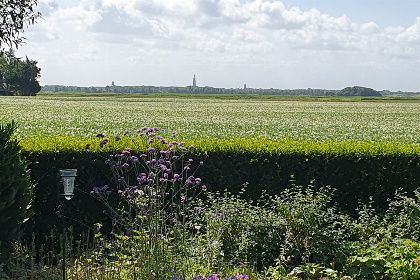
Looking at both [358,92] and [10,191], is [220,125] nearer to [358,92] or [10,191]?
[10,191]

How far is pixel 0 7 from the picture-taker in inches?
328

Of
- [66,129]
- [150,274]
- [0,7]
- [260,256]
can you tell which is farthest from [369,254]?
[66,129]

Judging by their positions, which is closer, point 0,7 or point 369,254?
point 369,254

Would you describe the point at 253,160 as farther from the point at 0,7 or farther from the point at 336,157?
the point at 0,7

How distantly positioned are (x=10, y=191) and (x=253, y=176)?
14.3ft

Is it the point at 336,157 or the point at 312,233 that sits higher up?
the point at 336,157

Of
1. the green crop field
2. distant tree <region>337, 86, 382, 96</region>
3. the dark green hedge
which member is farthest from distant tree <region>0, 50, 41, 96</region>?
distant tree <region>337, 86, 382, 96</region>

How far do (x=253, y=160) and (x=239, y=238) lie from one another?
2.24m

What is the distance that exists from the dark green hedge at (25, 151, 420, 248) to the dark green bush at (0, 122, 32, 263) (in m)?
1.39

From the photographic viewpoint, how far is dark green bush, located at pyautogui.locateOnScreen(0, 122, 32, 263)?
6016 millimetres

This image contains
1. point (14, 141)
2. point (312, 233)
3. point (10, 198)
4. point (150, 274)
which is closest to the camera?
point (150, 274)

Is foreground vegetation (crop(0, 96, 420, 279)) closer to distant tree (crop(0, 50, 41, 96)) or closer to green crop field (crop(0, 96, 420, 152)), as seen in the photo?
green crop field (crop(0, 96, 420, 152))

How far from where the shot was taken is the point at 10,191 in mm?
6086

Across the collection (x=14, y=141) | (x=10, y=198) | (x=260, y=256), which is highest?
(x=14, y=141)
